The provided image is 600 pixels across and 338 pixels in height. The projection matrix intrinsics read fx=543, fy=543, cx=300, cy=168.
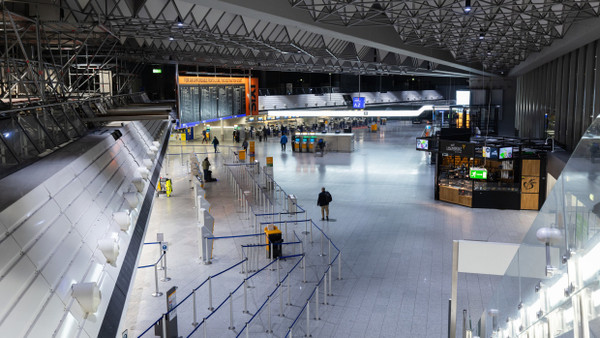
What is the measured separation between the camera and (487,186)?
1911 cm

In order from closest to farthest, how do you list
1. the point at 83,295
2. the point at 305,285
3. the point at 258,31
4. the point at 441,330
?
the point at 83,295, the point at 441,330, the point at 305,285, the point at 258,31

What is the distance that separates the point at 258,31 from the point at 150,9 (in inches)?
280

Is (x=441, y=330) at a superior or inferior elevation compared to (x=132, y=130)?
inferior

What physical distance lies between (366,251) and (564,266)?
977cm

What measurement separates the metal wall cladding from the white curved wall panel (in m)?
17.9

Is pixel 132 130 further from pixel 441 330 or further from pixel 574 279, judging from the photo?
pixel 574 279

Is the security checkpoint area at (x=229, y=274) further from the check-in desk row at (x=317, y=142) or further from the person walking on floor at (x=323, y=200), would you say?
the check-in desk row at (x=317, y=142)

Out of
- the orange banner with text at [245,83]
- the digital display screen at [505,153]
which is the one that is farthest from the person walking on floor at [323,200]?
the orange banner with text at [245,83]

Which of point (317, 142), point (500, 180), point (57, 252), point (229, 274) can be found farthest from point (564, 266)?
point (317, 142)

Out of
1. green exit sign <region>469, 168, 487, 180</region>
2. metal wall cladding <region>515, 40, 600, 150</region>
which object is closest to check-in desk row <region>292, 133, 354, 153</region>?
metal wall cladding <region>515, 40, 600, 150</region>

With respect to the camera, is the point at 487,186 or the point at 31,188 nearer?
the point at 31,188

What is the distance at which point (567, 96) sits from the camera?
968 inches

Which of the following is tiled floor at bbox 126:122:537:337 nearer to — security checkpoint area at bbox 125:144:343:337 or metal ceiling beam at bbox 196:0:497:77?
security checkpoint area at bbox 125:144:343:337

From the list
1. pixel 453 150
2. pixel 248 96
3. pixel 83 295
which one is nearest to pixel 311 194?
pixel 453 150
